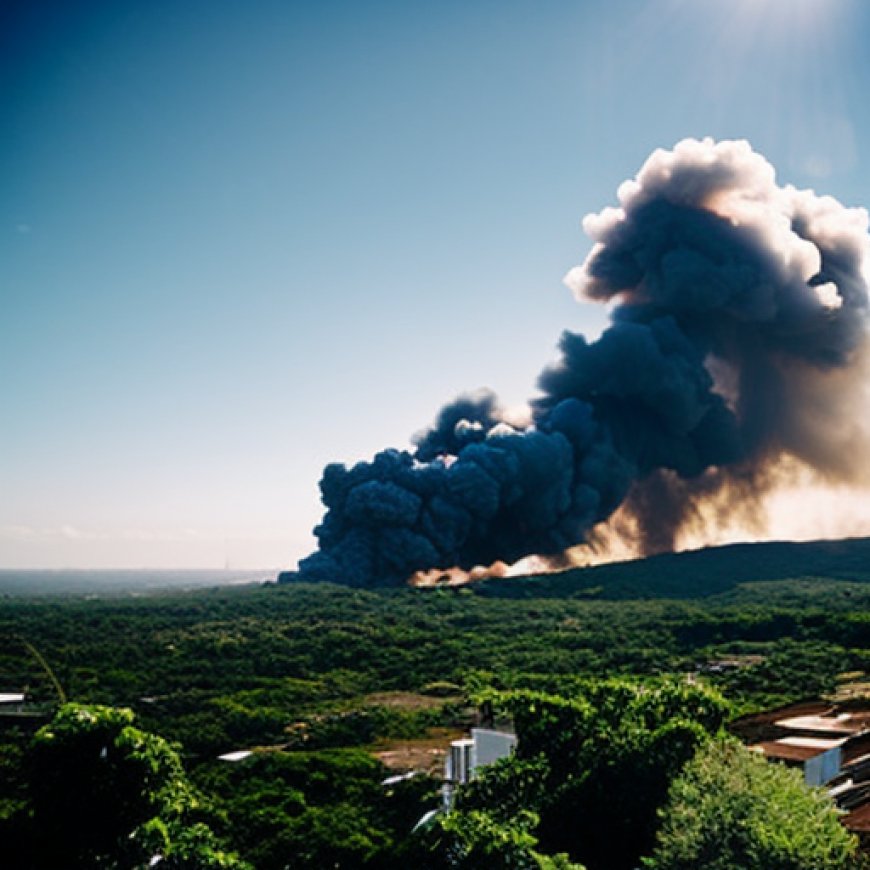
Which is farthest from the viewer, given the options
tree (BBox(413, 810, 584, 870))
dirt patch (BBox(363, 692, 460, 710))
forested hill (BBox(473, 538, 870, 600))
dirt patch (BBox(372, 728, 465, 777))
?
forested hill (BBox(473, 538, 870, 600))

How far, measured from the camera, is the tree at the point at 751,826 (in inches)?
567

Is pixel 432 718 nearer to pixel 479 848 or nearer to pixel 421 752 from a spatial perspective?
pixel 421 752

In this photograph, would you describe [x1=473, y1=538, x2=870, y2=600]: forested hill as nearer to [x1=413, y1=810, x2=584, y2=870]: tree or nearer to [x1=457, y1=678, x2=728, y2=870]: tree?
[x1=457, y1=678, x2=728, y2=870]: tree

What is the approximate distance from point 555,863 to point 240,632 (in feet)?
163

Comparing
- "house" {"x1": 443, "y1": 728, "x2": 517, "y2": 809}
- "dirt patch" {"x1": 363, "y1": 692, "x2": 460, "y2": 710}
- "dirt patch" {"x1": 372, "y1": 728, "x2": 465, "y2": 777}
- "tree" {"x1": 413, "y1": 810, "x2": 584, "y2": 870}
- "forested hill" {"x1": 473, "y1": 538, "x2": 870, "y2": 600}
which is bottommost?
"dirt patch" {"x1": 372, "y1": 728, "x2": 465, "y2": 777}

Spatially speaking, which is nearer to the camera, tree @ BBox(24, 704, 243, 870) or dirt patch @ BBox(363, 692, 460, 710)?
tree @ BBox(24, 704, 243, 870)

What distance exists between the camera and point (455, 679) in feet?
158

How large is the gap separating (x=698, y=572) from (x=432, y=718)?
4908cm

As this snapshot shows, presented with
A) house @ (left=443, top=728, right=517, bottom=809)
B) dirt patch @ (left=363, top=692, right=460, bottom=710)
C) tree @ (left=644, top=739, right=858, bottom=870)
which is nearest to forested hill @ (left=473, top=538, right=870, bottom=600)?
dirt patch @ (left=363, top=692, right=460, bottom=710)

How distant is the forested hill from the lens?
254 ft

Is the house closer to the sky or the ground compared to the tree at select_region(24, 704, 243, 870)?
closer to the ground

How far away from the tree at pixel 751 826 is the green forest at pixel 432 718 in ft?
0.16

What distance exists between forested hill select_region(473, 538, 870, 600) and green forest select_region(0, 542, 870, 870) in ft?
1.26

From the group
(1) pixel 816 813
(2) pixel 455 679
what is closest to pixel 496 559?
(2) pixel 455 679
